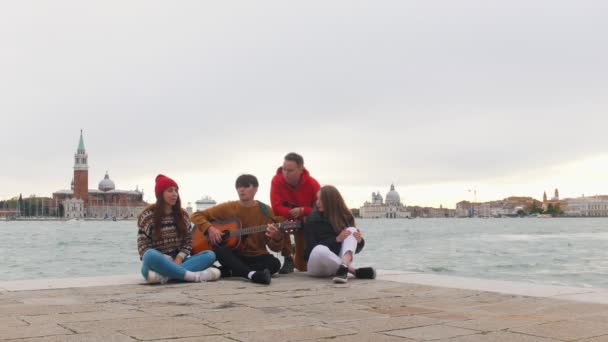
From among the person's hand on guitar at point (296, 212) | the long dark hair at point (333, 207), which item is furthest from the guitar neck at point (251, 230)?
the long dark hair at point (333, 207)

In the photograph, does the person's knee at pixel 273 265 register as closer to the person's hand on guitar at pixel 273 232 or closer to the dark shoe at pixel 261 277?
the person's hand on guitar at pixel 273 232

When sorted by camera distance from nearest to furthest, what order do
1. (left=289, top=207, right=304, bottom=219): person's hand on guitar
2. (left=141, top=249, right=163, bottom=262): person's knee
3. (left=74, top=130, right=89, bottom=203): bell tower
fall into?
(left=141, top=249, right=163, bottom=262): person's knee, (left=289, top=207, right=304, bottom=219): person's hand on guitar, (left=74, top=130, right=89, bottom=203): bell tower

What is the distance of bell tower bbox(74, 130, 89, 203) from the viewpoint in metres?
180

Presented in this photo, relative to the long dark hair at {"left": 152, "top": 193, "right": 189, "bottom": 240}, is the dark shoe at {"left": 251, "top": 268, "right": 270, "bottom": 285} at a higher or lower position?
lower

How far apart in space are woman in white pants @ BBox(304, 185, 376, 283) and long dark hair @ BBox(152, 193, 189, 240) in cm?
129

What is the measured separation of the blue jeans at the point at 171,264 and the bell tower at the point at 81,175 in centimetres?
18081

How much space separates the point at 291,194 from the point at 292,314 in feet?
9.93

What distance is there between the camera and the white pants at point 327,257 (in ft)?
23.9

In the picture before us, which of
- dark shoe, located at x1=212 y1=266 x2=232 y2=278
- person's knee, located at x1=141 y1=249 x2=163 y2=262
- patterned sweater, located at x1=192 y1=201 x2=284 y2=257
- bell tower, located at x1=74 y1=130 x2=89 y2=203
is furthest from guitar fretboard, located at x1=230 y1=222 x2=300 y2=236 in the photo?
bell tower, located at x1=74 y1=130 x2=89 y2=203

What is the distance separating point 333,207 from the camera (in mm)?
7410

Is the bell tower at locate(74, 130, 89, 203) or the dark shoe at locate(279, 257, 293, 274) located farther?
the bell tower at locate(74, 130, 89, 203)

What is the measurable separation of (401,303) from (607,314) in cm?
145

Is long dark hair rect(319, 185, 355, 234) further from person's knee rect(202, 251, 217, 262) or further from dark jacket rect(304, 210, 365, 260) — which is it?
person's knee rect(202, 251, 217, 262)

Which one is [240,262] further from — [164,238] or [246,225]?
[164,238]
